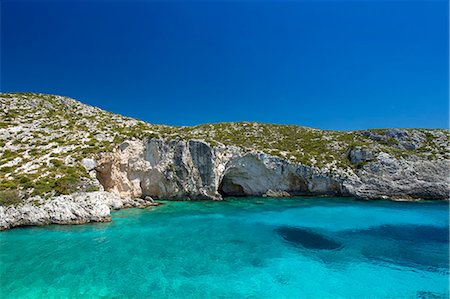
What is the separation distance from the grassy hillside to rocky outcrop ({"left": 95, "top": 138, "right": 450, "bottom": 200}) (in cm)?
199

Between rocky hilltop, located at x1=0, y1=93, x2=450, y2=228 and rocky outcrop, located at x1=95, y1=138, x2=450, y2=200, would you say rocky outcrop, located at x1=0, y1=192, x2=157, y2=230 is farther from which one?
rocky outcrop, located at x1=95, y1=138, x2=450, y2=200

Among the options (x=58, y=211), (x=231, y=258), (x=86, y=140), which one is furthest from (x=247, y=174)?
(x=58, y=211)

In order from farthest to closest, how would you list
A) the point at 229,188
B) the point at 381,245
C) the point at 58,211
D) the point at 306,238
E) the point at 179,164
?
the point at 229,188, the point at 179,164, the point at 58,211, the point at 306,238, the point at 381,245

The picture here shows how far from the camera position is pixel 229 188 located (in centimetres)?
4606

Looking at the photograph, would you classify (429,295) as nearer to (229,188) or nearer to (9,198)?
(9,198)

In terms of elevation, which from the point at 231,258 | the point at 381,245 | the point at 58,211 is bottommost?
the point at 231,258

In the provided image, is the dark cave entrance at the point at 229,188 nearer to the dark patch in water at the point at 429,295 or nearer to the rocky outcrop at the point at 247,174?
the rocky outcrop at the point at 247,174

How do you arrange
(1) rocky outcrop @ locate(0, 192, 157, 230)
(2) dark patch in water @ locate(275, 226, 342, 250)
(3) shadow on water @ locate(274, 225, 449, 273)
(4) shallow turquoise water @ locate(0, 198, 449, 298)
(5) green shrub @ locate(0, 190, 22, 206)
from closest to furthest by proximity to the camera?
1. (4) shallow turquoise water @ locate(0, 198, 449, 298)
2. (3) shadow on water @ locate(274, 225, 449, 273)
3. (2) dark patch in water @ locate(275, 226, 342, 250)
4. (1) rocky outcrop @ locate(0, 192, 157, 230)
5. (5) green shrub @ locate(0, 190, 22, 206)

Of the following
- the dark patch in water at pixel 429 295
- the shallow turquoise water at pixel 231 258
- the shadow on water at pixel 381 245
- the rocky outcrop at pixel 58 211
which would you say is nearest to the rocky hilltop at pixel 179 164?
the rocky outcrop at pixel 58 211

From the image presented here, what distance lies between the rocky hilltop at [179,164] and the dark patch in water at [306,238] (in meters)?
17.3

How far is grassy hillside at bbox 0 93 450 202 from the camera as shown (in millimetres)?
26297

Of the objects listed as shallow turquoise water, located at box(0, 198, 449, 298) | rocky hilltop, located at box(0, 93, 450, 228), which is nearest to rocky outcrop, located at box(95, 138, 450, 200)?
rocky hilltop, located at box(0, 93, 450, 228)

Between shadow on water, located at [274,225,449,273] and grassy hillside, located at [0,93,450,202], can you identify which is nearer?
shadow on water, located at [274,225,449,273]

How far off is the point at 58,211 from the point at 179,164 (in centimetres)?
1827
